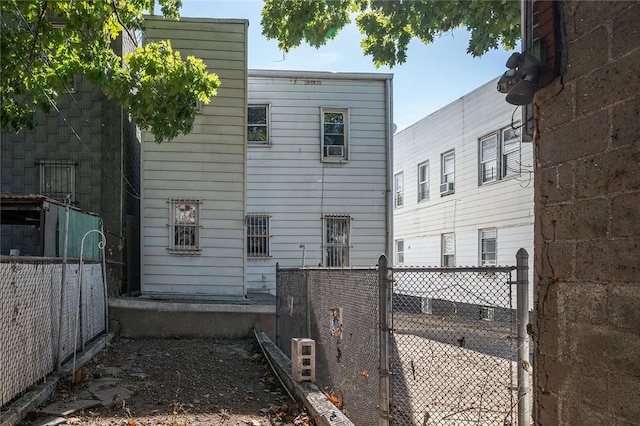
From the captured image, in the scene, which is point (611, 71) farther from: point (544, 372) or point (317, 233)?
point (317, 233)

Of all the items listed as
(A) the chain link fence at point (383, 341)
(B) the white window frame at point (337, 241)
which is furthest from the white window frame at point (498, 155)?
(A) the chain link fence at point (383, 341)

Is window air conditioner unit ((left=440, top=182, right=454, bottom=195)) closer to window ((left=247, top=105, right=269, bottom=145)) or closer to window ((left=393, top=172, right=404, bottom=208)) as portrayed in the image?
window ((left=393, top=172, right=404, bottom=208))

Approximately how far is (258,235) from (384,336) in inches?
444

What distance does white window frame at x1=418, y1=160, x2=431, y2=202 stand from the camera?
1892cm

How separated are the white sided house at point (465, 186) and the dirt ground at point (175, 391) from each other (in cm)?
720

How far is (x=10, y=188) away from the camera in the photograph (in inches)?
509

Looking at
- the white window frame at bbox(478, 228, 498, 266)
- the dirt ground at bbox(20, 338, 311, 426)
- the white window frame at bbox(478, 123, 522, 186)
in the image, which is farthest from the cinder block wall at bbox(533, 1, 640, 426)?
the white window frame at bbox(478, 228, 498, 266)

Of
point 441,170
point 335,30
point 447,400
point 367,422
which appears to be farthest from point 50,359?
point 441,170

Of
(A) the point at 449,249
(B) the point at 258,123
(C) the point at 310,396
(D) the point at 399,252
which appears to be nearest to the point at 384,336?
(C) the point at 310,396

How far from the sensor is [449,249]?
17.6 meters

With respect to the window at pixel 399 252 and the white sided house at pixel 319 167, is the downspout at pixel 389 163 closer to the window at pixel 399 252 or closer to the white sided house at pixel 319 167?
the white sided house at pixel 319 167

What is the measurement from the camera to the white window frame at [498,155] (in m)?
13.4

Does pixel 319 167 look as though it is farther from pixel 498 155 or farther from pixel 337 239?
pixel 498 155

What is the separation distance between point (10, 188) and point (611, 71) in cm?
1408
